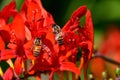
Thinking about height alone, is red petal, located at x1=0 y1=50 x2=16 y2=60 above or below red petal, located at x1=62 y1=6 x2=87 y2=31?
below

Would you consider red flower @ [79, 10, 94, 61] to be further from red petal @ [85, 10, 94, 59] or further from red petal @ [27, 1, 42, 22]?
red petal @ [27, 1, 42, 22]

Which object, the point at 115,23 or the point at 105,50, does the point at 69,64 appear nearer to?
the point at 105,50

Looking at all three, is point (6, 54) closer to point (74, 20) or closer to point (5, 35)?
point (5, 35)

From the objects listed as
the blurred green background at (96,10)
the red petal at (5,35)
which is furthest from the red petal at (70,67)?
the blurred green background at (96,10)

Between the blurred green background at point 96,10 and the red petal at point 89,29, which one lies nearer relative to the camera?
the red petal at point 89,29

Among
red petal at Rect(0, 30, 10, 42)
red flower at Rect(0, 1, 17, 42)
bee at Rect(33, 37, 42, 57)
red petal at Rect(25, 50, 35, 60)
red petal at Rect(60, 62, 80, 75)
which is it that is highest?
red flower at Rect(0, 1, 17, 42)

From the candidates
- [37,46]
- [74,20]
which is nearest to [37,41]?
[37,46]

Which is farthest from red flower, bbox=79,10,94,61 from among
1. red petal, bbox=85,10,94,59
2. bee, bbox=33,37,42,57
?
bee, bbox=33,37,42,57

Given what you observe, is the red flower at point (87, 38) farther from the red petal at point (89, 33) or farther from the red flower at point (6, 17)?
the red flower at point (6, 17)
